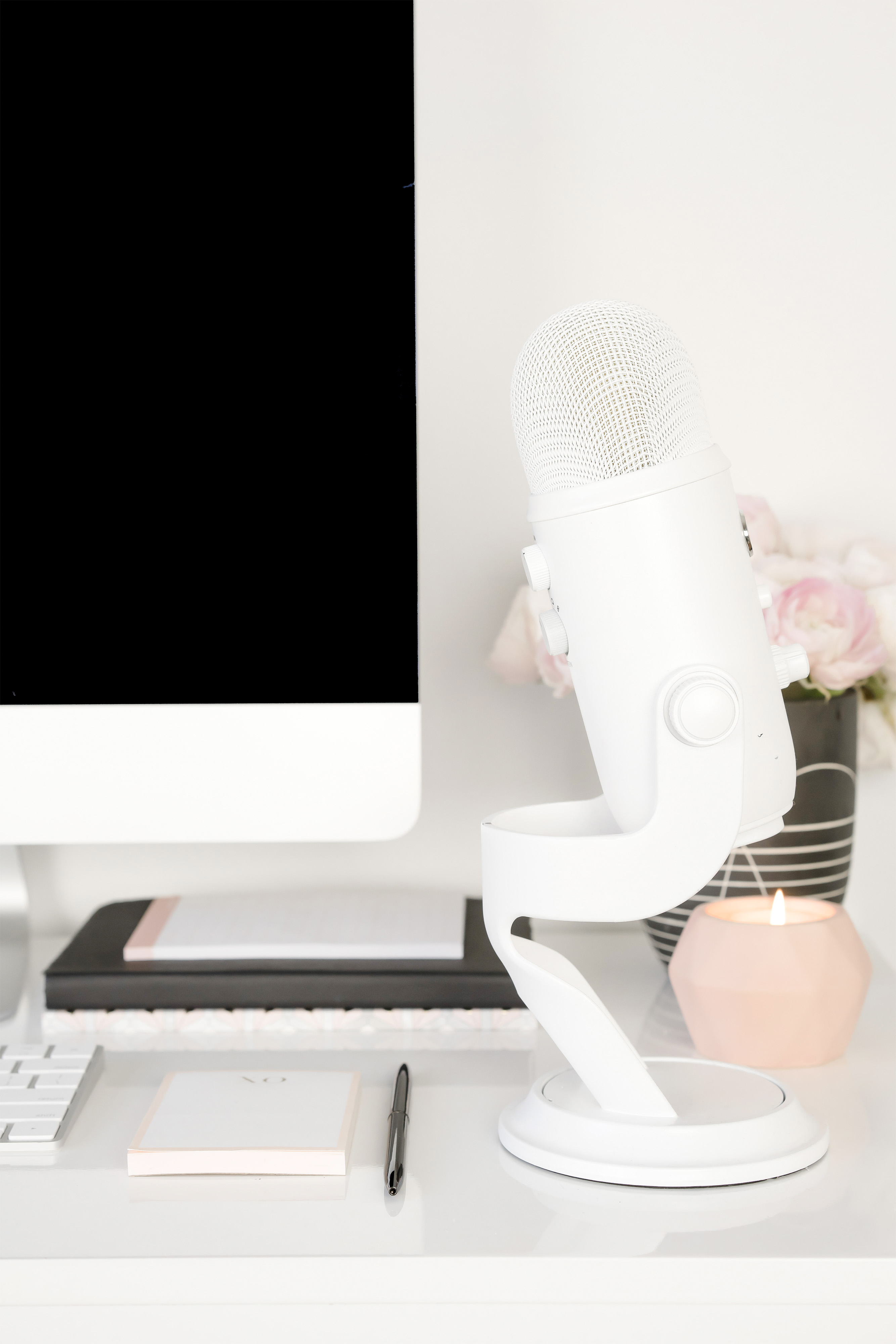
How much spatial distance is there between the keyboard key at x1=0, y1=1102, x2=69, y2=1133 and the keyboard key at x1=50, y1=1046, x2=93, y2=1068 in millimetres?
Answer: 50

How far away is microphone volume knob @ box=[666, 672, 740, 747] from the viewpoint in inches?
19.2

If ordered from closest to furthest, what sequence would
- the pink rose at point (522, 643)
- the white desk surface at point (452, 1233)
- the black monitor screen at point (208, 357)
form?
the white desk surface at point (452, 1233)
the black monitor screen at point (208, 357)
the pink rose at point (522, 643)

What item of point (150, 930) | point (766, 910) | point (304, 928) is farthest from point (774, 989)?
point (150, 930)

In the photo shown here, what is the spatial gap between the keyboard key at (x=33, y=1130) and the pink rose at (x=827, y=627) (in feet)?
1.87

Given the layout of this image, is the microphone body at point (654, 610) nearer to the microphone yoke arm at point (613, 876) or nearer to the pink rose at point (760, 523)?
the microphone yoke arm at point (613, 876)

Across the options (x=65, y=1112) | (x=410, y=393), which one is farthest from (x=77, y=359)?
(x=65, y=1112)

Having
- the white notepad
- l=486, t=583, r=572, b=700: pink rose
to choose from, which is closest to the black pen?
the white notepad

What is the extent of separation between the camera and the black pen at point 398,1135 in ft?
1.70

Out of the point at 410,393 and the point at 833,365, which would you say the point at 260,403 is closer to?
the point at 410,393

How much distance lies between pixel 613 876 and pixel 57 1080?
1.16 feet

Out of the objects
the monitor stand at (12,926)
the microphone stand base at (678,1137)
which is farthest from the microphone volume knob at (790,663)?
the monitor stand at (12,926)

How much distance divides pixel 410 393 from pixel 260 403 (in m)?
0.10

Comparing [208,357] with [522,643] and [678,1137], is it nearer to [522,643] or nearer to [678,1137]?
[522,643]

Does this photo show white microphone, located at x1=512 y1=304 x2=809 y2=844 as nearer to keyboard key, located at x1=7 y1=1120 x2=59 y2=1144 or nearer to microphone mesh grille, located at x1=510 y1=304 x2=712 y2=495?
microphone mesh grille, located at x1=510 y1=304 x2=712 y2=495
